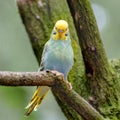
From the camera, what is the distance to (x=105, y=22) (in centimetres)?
477

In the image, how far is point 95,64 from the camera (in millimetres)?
2236

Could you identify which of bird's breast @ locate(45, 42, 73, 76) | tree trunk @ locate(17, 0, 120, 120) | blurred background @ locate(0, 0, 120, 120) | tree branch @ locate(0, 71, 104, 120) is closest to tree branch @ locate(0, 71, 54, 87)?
tree branch @ locate(0, 71, 104, 120)

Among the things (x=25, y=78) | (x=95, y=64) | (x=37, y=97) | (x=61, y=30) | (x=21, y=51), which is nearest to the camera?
(x=25, y=78)

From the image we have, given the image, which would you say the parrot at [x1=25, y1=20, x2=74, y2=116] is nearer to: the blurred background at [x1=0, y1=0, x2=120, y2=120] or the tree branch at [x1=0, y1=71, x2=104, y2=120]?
the tree branch at [x1=0, y1=71, x2=104, y2=120]

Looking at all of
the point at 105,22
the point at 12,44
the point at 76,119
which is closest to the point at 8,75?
the point at 76,119

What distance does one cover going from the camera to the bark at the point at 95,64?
2207 mm

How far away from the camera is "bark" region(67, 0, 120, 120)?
221 centimetres

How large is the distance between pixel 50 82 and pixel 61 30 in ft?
1.01

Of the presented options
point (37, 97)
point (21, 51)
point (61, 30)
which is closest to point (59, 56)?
point (61, 30)

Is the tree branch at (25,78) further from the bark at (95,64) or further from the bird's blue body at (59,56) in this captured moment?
the bark at (95,64)

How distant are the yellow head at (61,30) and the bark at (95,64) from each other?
257mm

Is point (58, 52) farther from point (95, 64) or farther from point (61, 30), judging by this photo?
point (95, 64)

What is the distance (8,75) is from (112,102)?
2.68 feet

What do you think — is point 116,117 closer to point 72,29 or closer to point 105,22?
point 72,29
